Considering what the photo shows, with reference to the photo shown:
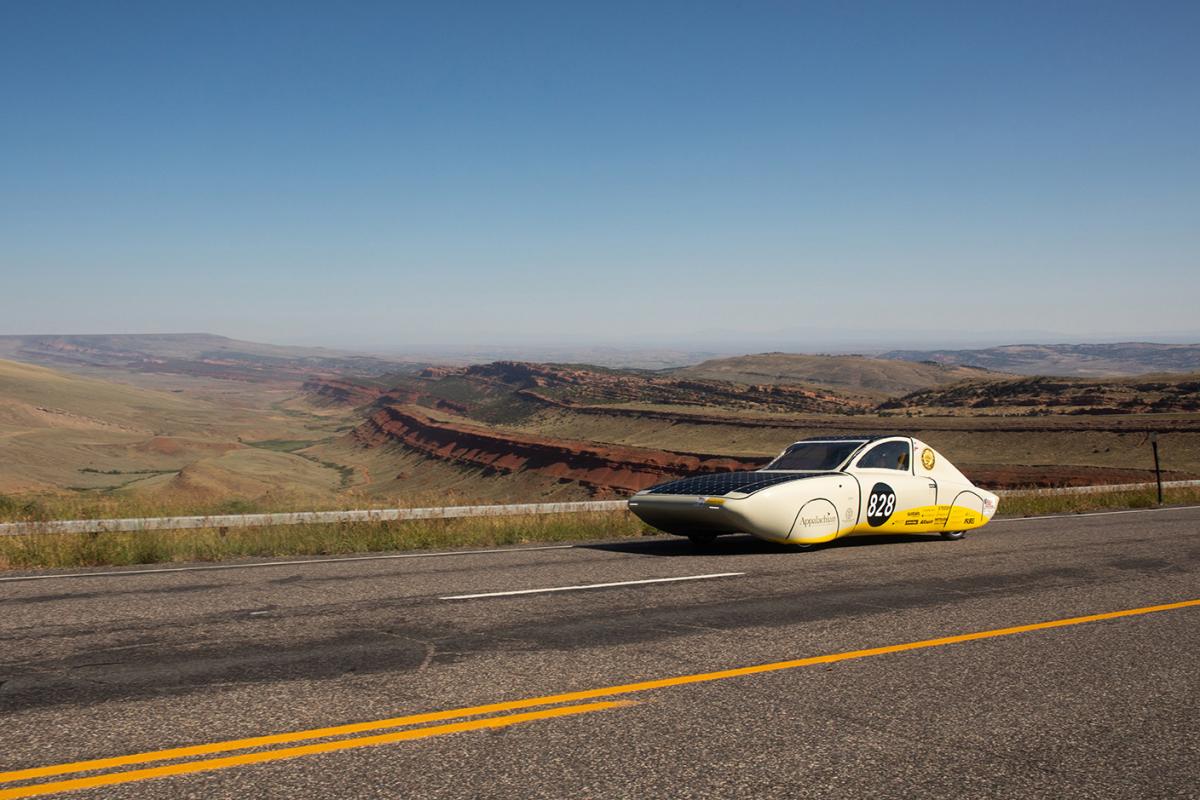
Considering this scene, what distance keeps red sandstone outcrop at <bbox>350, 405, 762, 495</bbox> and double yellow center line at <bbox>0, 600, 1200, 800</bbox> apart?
1644 inches

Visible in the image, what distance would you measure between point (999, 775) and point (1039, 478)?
40.3 m

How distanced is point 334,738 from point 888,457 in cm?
965

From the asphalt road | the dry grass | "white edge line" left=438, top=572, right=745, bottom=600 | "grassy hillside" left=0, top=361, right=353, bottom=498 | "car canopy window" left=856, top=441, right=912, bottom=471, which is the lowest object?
"grassy hillside" left=0, top=361, right=353, bottom=498

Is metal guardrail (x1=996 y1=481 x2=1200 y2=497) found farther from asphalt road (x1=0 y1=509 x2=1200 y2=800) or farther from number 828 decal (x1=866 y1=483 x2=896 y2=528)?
asphalt road (x1=0 y1=509 x2=1200 y2=800)

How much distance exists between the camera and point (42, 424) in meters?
102

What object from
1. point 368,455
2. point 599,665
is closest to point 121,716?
point 599,665

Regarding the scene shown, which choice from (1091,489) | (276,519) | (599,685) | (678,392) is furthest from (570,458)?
(599,685)

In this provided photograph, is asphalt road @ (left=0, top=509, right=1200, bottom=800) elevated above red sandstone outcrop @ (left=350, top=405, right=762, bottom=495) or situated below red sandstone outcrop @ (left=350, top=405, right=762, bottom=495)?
above

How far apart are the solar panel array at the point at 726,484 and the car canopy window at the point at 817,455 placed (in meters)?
0.52

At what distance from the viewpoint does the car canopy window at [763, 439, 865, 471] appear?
1228 centimetres

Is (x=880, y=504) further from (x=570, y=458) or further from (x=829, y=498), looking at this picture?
(x=570, y=458)

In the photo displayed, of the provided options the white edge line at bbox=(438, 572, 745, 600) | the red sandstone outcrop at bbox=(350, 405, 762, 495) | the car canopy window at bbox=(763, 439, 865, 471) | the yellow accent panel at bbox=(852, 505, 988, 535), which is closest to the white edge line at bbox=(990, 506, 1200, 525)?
the yellow accent panel at bbox=(852, 505, 988, 535)

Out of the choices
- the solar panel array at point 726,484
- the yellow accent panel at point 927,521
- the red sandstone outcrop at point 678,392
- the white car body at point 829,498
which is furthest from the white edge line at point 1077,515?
the red sandstone outcrop at point 678,392

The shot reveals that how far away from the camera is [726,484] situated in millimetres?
11531
